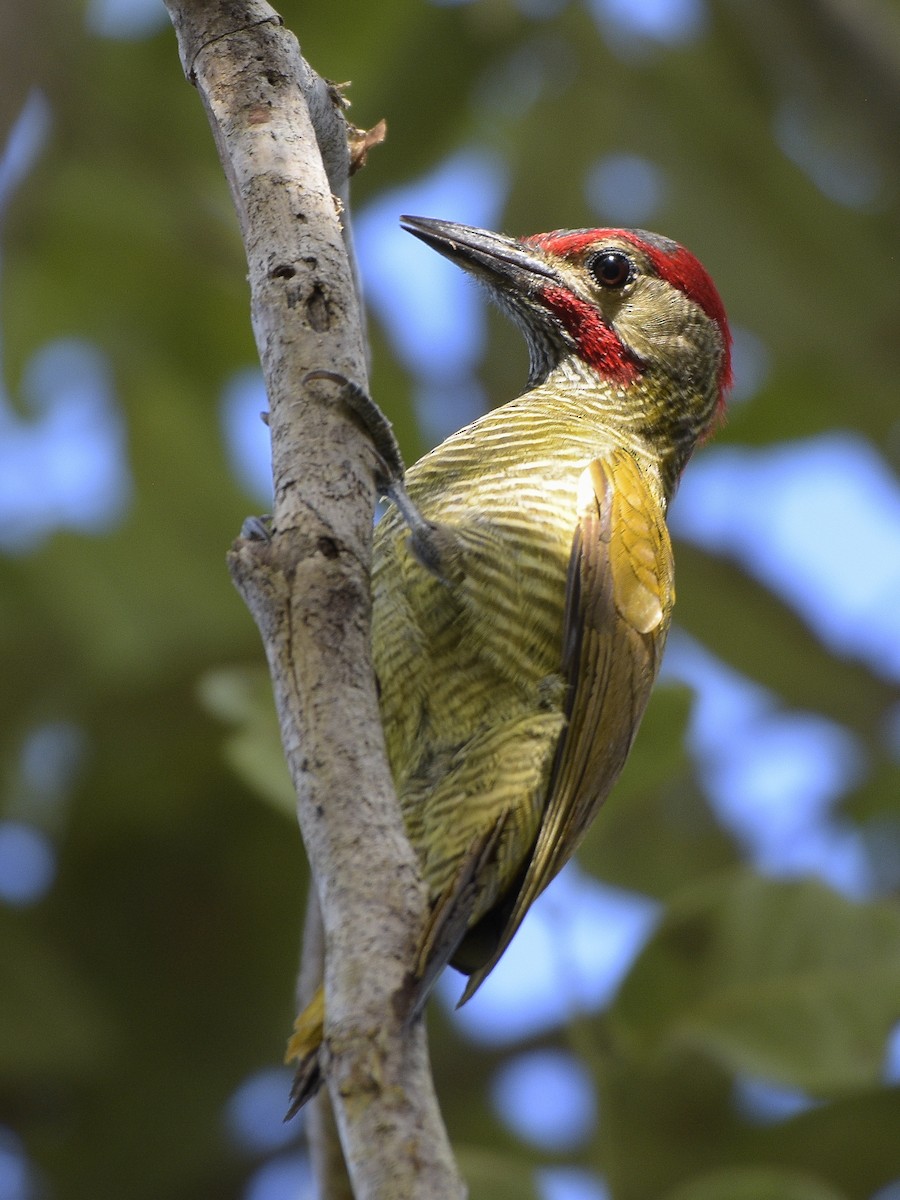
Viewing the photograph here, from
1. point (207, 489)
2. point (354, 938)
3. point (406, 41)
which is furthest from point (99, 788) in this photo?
point (354, 938)

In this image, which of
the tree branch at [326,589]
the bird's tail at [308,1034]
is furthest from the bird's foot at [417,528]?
the bird's tail at [308,1034]

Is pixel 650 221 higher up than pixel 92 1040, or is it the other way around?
pixel 650 221

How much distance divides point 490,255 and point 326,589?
7.08 ft

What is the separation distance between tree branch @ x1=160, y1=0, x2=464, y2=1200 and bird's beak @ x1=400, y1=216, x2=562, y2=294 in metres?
1.14

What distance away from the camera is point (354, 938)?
153 centimetres

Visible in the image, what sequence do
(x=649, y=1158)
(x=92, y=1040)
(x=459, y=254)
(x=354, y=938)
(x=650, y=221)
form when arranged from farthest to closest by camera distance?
(x=650, y=221) < (x=92, y=1040) < (x=459, y=254) < (x=649, y=1158) < (x=354, y=938)

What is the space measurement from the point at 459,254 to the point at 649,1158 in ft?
6.75

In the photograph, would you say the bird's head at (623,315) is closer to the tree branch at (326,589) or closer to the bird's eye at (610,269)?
the bird's eye at (610,269)

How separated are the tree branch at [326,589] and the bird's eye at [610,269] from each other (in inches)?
61.6

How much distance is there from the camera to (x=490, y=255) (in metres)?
3.80

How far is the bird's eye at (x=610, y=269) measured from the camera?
397cm

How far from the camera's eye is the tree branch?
1.46 meters

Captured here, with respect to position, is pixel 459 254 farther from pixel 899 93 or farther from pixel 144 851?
pixel 144 851

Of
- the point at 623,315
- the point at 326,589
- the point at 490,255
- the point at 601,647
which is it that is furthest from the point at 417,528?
the point at 623,315
